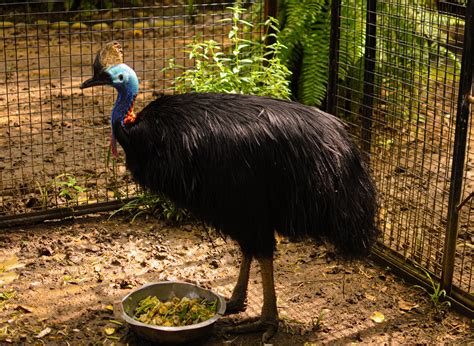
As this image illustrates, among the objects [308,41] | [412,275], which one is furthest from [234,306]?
[308,41]

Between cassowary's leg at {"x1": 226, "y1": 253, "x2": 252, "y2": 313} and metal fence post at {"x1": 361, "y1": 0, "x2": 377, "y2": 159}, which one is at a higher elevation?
metal fence post at {"x1": 361, "y1": 0, "x2": 377, "y2": 159}

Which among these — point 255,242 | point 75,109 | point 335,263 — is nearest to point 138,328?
point 255,242

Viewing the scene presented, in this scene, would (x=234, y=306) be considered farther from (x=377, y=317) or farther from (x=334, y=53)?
(x=334, y=53)

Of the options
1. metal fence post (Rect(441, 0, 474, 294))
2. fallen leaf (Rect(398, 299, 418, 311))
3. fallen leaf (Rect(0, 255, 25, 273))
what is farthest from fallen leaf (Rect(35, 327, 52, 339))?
metal fence post (Rect(441, 0, 474, 294))

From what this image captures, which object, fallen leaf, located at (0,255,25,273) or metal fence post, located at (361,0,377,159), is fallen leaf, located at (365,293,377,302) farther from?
fallen leaf, located at (0,255,25,273)

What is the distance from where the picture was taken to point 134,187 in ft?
19.1

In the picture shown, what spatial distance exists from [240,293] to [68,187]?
6.05ft

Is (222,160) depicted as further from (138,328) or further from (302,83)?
(302,83)

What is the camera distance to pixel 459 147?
4.32 m

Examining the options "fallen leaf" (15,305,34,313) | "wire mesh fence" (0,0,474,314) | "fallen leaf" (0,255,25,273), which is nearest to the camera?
"fallen leaf" (15,305,34,313)

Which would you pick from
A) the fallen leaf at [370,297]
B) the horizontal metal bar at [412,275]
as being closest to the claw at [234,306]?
the fallen leaf at [370,297]

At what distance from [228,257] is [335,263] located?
67cm

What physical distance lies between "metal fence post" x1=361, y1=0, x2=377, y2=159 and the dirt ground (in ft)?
2.62

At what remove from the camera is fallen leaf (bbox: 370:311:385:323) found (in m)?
4.44
